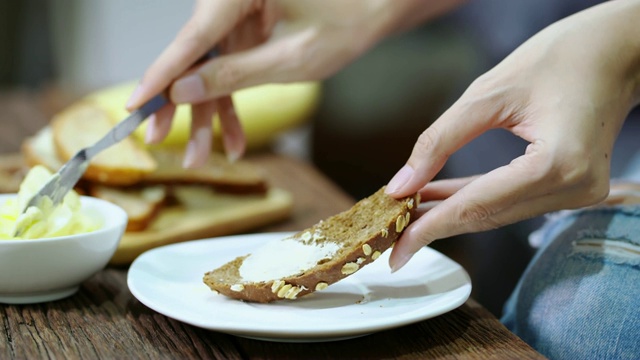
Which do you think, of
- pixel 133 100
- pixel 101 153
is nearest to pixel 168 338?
pixel 133 100

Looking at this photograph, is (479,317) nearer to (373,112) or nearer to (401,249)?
(401,249)

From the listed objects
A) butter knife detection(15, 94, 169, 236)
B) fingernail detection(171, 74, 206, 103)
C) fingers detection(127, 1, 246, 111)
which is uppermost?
fingers detection(127, 1, 246, 111)

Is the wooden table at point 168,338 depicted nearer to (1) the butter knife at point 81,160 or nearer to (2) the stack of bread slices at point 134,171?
(1) the butter knife at point 81,160

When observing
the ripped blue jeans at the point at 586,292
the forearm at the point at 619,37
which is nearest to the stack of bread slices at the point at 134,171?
the ripped blue jeans at the point at 586,292

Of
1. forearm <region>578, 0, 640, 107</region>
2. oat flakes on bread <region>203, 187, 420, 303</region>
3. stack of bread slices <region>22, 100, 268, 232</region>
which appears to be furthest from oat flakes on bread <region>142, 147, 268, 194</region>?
forearm <region>578, 0, 640, 107</region>

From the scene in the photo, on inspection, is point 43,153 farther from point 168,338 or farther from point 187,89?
point 168,338

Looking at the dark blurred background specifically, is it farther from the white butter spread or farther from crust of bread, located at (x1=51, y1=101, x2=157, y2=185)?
the white butter spread

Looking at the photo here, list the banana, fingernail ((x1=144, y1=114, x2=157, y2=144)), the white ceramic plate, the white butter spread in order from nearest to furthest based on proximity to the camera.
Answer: the white ceramic plate, the white butter spread, fingernail ((x1=144, y1=114, x2=157, y2=144)), the banana
